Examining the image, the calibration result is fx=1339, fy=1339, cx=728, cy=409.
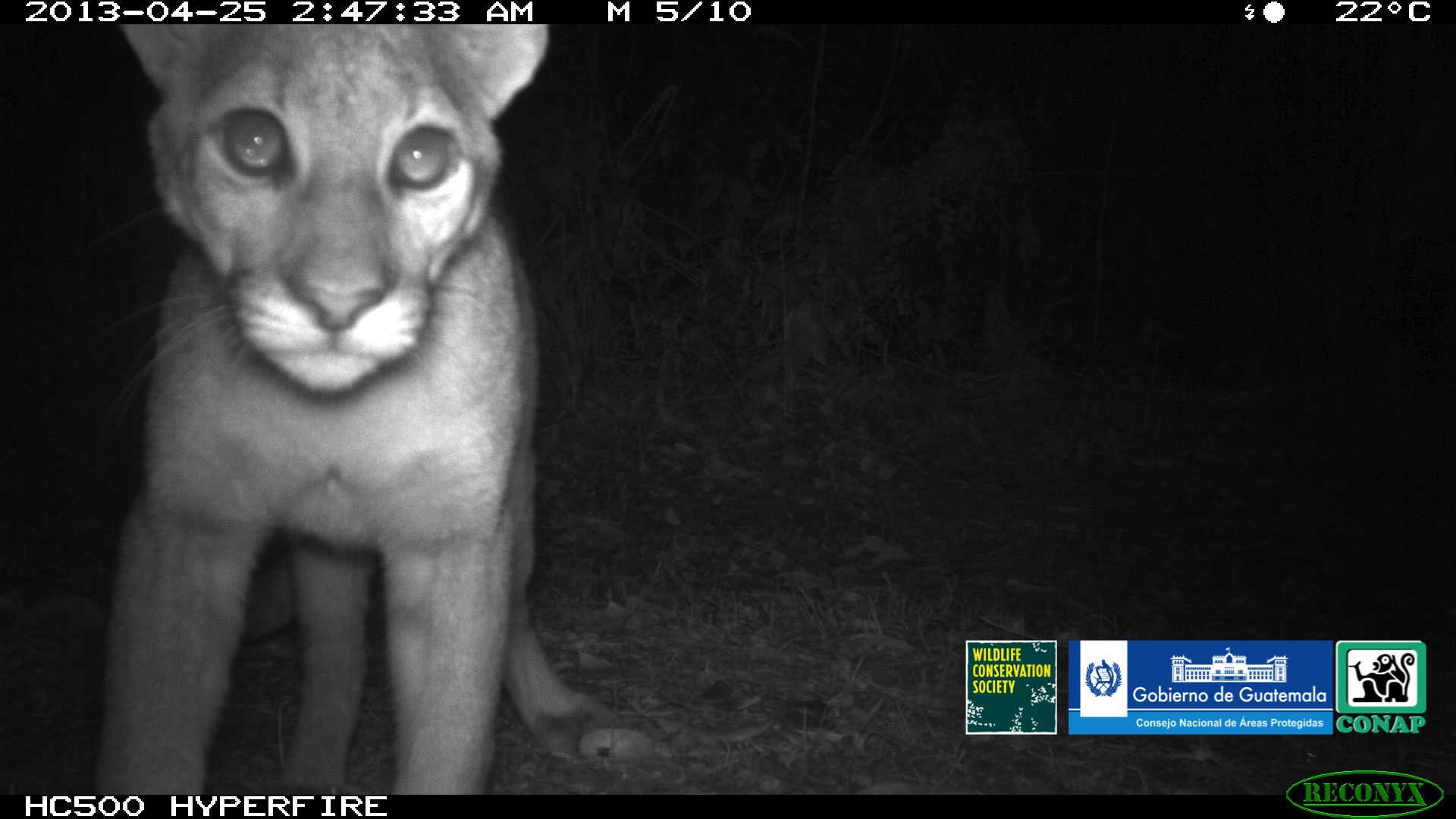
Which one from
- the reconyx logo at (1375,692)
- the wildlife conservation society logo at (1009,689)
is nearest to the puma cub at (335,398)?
the wildlife conservation society logo at (1009,689)

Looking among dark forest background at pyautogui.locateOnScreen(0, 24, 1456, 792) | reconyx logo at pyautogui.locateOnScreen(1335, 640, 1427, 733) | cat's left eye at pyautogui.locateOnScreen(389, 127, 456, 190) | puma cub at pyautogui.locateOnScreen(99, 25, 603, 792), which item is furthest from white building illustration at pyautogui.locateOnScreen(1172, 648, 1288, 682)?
cat's left eye at pyautogui.locateOnScreen(389, 127, 456, 190)

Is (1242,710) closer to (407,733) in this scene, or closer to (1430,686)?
(1430,686)

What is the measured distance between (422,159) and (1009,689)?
1.93m

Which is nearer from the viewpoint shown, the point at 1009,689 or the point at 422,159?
the point at 422,159

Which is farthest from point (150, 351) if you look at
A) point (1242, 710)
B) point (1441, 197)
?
point (1441, 197)

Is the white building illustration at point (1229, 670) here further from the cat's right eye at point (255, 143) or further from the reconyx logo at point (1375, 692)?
the cat's right eye at point (255, 143)

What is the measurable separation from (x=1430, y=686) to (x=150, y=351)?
5.04 metres

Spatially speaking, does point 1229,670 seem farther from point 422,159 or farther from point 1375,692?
point 422,159

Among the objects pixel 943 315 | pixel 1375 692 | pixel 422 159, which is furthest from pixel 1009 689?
pixel 943 315

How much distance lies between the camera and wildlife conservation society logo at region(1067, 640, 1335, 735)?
3.13 m

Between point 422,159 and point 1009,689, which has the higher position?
point 422,159

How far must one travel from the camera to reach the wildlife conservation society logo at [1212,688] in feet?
10.3

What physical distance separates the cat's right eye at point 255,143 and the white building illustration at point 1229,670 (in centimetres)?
227

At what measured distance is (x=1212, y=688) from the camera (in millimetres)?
3141
